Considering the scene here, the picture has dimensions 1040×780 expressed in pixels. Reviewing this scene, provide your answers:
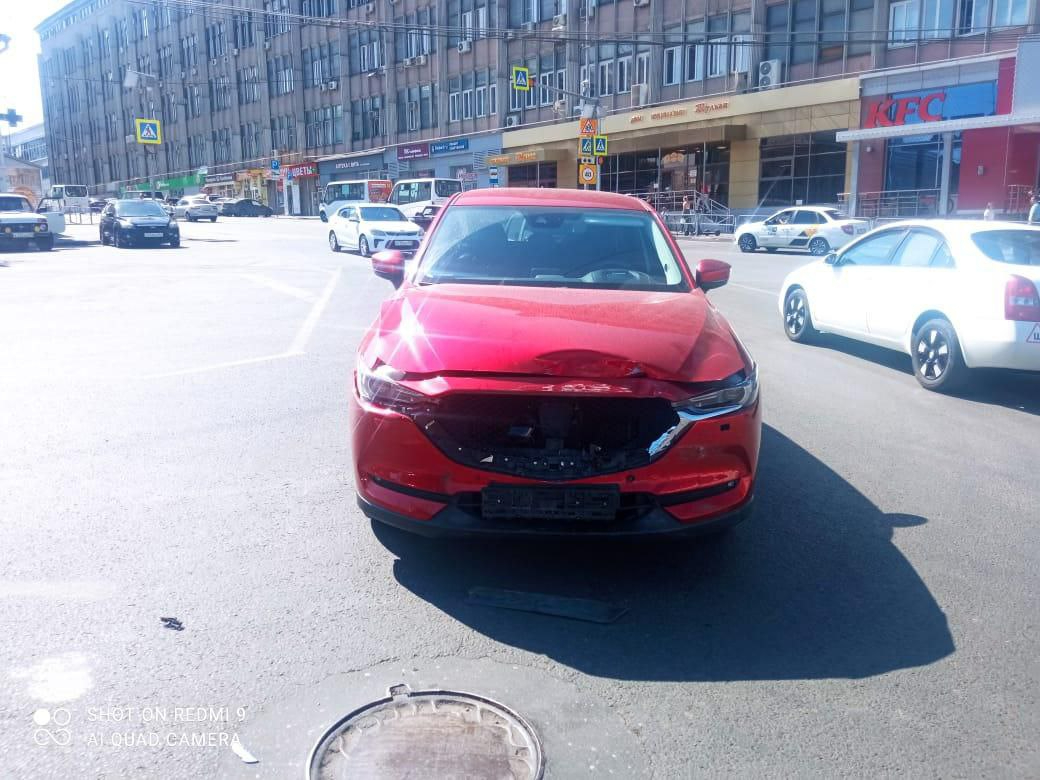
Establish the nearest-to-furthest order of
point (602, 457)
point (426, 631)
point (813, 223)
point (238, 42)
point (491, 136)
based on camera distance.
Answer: point (426, 631) < point (602, 457) < point (813, 223) < point (491, 136) < point (238, 42)

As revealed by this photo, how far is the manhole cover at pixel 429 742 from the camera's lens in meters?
2.72

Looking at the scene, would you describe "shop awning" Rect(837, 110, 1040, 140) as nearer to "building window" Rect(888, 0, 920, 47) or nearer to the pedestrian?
"building window" Rect(888, 0, 920, 47)

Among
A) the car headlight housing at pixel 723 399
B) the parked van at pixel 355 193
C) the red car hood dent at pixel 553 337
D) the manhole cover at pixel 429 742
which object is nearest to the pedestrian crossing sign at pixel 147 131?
the parked van at pixel 355 193

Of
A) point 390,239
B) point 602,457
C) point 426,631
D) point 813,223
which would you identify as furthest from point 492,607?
point 813,223

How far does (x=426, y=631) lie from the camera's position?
3.60 meters

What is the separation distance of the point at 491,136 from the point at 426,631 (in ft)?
163

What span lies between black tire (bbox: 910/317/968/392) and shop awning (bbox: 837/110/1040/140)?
72.9 feet

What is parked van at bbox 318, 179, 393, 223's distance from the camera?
160 feet

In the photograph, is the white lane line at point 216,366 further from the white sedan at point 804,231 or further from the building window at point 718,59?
the building window at point 718,59

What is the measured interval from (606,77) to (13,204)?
26.7 metres

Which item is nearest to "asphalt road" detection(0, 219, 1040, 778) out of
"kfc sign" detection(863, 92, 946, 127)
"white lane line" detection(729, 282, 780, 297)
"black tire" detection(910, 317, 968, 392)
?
"black tire" detection(910, 317, 968, 392)

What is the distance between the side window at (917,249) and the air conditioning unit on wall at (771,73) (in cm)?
2919

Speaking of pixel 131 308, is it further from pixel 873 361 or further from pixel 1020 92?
pixel 1020 92

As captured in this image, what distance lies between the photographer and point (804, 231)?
26.3 m
